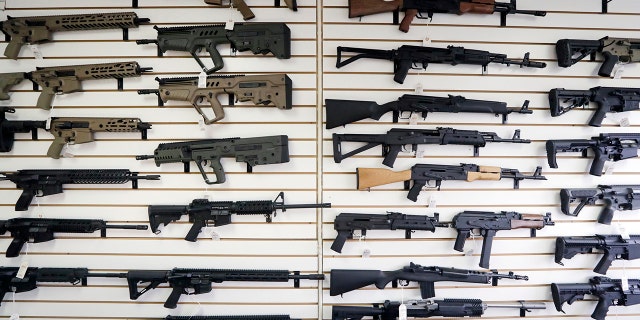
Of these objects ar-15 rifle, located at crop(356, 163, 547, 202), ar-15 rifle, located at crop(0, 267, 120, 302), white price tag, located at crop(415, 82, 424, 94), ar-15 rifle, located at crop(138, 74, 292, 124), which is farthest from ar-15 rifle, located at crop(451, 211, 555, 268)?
ar-15 rifle, located at crop(0, 267, 120, 302)

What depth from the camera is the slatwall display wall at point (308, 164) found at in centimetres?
402

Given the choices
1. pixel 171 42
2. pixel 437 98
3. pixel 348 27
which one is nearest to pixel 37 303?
pixel 171 42

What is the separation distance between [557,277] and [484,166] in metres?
1.56

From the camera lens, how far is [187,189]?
4070mm

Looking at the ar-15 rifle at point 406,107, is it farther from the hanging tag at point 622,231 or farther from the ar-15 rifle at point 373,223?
the hanging tag at point 622,231

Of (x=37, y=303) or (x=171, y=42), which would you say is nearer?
(x=171, y=42)

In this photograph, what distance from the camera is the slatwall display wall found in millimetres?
4020

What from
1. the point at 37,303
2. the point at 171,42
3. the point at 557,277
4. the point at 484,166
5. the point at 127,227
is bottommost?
the point at 37,303

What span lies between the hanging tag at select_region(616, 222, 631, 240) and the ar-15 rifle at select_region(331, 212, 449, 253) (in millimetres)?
2141

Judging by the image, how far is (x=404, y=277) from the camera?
12.9 ft

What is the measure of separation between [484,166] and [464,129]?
17.5 inches

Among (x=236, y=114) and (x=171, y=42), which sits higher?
(x=171, y=42)

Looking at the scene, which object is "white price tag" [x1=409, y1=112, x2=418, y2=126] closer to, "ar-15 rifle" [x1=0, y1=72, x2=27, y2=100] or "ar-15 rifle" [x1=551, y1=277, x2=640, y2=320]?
"ar-15 rifle" [x1=551, y1=277, x2=640, y2=320]

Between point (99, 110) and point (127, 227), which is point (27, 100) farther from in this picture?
point (127, 227)
